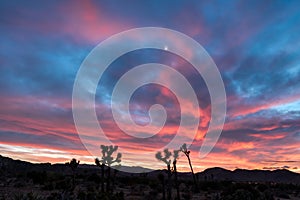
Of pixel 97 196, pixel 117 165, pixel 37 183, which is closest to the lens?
pixel 97 196

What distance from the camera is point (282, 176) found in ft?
486

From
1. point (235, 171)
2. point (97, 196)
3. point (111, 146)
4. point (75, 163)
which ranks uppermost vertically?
point (235, 171)

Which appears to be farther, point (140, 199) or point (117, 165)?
point (117, 165)

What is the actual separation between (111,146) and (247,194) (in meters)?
28.5

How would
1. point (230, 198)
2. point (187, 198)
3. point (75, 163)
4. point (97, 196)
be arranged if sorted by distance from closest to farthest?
point (97, 196) < point (230, 198) < point (187, 198) < point (75, 163)

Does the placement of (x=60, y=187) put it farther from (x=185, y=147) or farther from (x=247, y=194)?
(x=185, y=147)

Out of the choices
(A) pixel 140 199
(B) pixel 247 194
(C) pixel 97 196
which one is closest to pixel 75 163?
(A) pixel 140 199

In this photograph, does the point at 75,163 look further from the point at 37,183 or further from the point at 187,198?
the point at 187,198

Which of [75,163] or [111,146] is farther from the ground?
[111,146]

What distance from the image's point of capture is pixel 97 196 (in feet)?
61.8

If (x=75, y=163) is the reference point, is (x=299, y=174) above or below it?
above

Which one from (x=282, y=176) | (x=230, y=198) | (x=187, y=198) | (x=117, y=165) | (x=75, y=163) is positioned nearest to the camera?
(x=230, y=198)

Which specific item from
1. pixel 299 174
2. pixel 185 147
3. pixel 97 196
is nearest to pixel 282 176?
pixel 299 174

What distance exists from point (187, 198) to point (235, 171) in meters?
149
